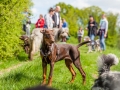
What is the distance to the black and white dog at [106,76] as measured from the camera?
6790 millimetres

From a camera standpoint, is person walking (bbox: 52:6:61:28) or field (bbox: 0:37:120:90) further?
person walking (bbox: 52:6:61:28)

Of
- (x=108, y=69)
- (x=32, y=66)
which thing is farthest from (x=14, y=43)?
(x=108, y=69)

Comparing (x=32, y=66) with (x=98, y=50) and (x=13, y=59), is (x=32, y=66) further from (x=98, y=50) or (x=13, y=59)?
(x=98, y=50)

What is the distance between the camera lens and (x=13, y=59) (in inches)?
681

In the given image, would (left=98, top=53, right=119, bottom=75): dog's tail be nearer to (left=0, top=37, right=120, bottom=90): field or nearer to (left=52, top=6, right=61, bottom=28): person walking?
(left=0, top=37, right=120, bottom=90): field

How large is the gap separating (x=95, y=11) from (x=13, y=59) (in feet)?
256

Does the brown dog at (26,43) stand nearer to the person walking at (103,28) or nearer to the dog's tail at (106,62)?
the person walking at (103,28)

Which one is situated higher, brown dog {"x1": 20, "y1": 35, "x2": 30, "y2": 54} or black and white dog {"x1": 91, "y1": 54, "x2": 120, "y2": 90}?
black and white dog {"x1": 91, "y1": 54, "x2": 120, "y2": 90}

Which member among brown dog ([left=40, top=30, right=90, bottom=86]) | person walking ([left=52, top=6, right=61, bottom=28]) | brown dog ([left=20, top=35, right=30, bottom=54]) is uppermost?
person walking ([left=52, top=6, right=61, bottom=28])

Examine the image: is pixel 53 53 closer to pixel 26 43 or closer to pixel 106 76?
pixel 106 76

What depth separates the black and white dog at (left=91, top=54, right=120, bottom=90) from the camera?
679 centimetres

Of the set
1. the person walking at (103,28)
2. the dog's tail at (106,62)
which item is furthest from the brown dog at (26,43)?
the dog's tail at (106,62)

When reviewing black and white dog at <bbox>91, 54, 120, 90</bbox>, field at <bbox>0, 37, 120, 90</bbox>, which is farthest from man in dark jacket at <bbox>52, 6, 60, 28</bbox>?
black and white dog at <bbox>91, 54, 120, 90</bbox>

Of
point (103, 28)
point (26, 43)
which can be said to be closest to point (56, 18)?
point (26, 43)
